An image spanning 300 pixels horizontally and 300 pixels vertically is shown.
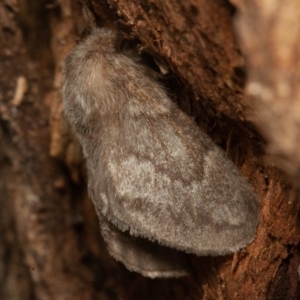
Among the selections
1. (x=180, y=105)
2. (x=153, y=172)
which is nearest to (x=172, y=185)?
(x=153, y=172)

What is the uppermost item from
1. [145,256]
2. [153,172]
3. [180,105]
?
[180,105]

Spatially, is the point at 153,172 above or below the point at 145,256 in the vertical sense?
above

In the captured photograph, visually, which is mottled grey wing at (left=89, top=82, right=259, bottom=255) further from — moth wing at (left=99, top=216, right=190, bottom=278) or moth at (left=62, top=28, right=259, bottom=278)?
moth wing at (left=99, top=216, right=190, bottom=278)

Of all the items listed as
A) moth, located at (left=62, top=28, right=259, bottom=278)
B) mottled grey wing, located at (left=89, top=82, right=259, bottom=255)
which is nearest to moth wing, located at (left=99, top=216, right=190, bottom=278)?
moth, located at (left=62, top=28, right=259, bottom=278)

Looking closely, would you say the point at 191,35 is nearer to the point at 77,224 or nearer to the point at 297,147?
the point at 297,147

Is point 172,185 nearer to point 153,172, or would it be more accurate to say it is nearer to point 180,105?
point 153,172

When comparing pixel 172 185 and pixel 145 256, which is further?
pixel 145 256
